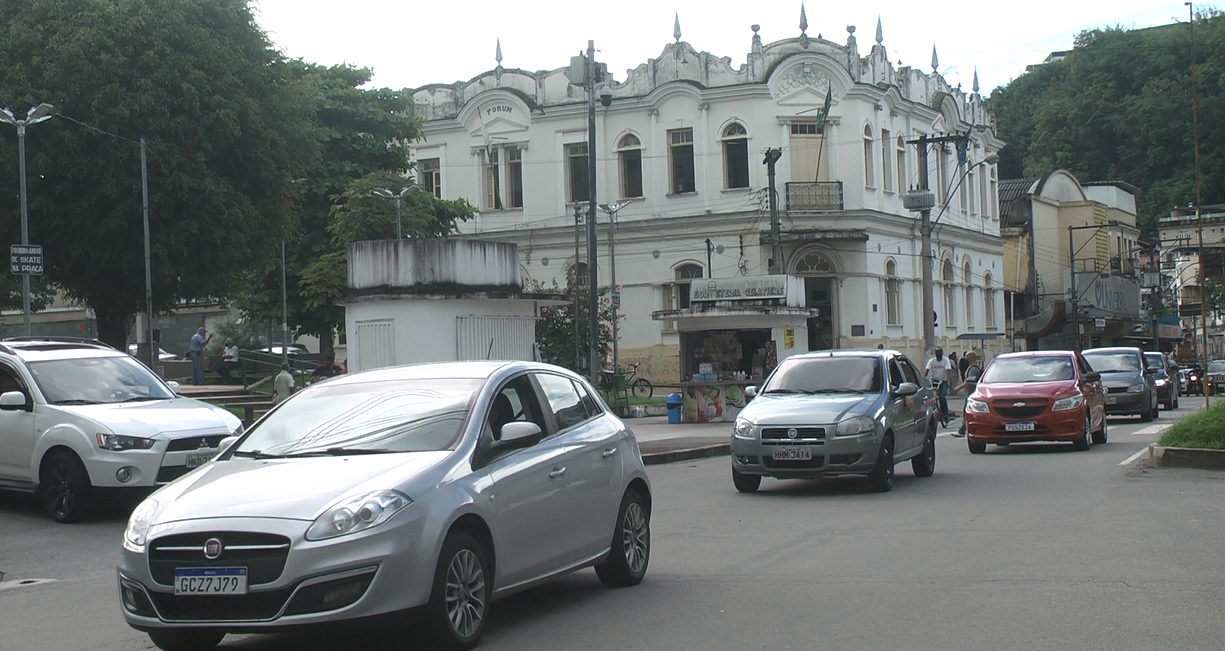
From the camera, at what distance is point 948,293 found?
5834 cm

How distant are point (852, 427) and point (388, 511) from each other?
9023 millimetres

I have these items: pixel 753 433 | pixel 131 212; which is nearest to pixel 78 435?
pixel 753 433

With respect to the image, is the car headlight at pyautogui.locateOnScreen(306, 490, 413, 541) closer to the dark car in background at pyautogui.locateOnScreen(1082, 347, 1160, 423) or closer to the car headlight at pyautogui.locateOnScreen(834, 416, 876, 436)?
the car headlight at pyautogui.locateOnScreen(834, 416, 876, 436)

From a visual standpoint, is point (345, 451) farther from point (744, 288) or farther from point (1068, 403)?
point (744, 288)

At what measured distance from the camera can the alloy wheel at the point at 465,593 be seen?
7129 millimetres

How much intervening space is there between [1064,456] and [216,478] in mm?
15709

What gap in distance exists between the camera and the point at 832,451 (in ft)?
48.9

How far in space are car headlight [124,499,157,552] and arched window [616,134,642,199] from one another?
150 feet

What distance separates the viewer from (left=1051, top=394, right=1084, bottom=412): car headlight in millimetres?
20500

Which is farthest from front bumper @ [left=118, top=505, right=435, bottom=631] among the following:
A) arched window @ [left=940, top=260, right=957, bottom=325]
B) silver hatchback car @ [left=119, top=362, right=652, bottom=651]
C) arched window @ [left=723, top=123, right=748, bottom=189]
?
arched window @ [left=940, top=260, right=957, bottom=325]

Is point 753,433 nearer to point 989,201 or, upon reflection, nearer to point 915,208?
point 915,208

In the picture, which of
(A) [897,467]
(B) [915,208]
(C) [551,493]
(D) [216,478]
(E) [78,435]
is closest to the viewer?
(D) [216,478]

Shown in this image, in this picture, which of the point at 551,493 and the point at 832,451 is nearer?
the point at 551,493

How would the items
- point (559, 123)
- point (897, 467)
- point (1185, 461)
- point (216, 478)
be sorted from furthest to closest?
point (559, 123)
point (897, 467)
point (1185, 461)
point (216, 478)
